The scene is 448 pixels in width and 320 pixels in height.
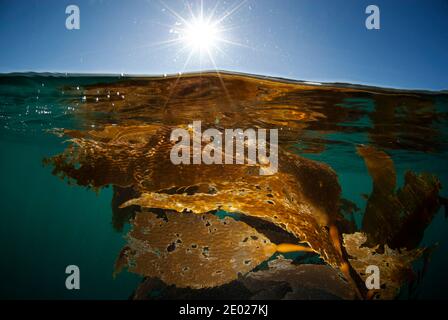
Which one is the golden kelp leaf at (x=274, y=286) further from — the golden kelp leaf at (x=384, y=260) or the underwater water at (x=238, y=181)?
the golden kelp leaf at (x=384, y=260)

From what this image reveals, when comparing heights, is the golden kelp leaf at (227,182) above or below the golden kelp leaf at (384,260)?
above

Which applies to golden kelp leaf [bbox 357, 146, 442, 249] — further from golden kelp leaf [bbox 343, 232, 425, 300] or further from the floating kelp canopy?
golden kelp leaf [bbox 343, 232, 425, 300]

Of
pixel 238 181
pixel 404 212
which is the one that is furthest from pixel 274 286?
pixel 404 212

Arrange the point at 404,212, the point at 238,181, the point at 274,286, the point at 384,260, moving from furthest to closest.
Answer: the point at 274,286, the point at 404,212, the point at 238,181, the point at 384,260

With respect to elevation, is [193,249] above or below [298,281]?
above

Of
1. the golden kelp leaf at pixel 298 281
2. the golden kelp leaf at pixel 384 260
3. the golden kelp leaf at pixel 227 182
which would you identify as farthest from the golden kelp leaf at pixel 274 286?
the golden kelp leaf at pixel 227 182

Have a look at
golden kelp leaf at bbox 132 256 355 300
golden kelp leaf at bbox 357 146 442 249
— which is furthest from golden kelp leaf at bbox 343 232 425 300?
golden kelp leaf at bbox 132 256 355 300

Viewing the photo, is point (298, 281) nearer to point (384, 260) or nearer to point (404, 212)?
point (384, 260)
